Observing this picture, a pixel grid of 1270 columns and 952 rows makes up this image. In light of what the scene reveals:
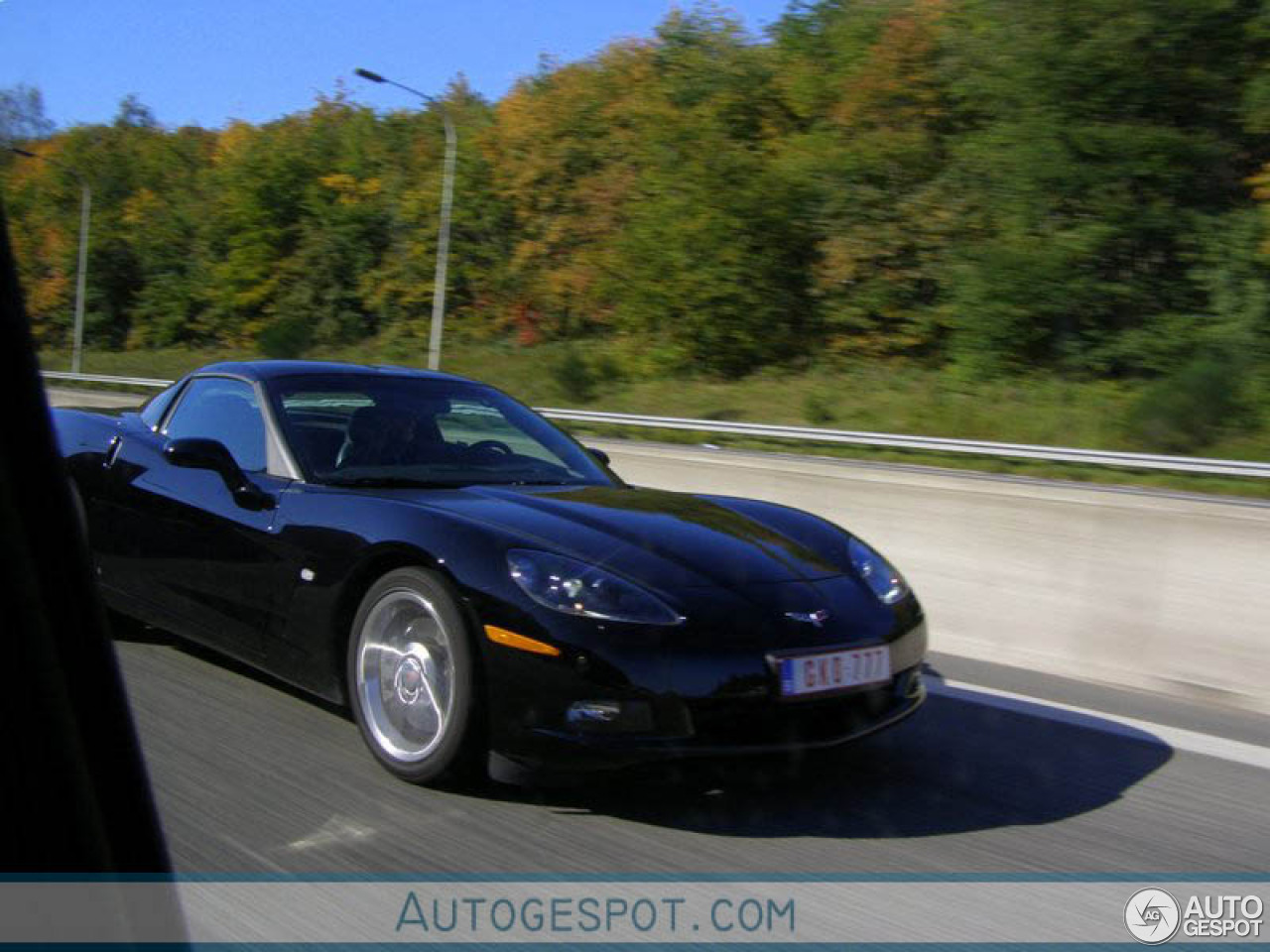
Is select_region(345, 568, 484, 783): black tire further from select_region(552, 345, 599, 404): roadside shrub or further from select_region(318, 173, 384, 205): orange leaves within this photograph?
select_region(318, 173, 384, 205): orange leaves

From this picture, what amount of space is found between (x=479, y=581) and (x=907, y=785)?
1567mm

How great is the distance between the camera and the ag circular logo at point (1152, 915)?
321 cm

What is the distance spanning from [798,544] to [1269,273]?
65.1 feet

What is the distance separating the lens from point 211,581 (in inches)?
192

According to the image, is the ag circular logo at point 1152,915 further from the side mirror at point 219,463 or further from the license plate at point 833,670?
the side mirror at point 219,463

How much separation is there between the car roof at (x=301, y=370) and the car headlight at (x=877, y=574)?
1753mm

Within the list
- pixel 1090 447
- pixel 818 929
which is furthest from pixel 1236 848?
pixel 1090 447

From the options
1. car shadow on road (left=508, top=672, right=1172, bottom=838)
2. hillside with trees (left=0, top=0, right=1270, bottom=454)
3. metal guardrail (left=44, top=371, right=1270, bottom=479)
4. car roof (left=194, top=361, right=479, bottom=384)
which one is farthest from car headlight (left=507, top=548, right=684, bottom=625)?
metal guardrail (left=44, top=371, right=1270, bottom=479)

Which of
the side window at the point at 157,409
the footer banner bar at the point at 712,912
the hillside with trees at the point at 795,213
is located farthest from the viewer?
the hillside with trees at the point at 795,213

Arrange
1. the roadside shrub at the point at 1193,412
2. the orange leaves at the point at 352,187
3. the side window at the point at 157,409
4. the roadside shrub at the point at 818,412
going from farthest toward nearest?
the orange leaves at the point at 352,187 → the roadside shrub at the point at 818,412 → the roadside shrub at the point at 1193,412 → the side window at the point at 157,409

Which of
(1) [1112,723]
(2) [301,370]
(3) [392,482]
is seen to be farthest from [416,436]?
(1) [1112,723]

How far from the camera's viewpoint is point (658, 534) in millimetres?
4285

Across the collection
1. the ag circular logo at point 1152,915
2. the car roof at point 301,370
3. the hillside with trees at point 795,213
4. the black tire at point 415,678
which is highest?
the hillside with trees at point 795,213

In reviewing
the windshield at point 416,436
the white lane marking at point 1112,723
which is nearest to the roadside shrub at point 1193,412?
the white lane marking at point 1112,723
